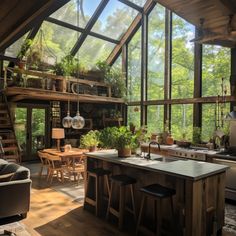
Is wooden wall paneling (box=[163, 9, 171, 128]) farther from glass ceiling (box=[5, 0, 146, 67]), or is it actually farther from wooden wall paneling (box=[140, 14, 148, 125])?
glass ceiling (box=[5, 0, 146, 67])

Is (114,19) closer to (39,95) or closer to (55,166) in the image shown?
(39,95)

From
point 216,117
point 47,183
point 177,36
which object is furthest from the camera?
point 177,36

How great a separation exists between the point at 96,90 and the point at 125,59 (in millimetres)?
1837

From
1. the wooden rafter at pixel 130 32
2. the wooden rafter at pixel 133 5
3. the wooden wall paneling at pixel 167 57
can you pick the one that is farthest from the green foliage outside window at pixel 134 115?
the wooden rafter at pixel 133 5

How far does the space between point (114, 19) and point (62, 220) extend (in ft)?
23.3

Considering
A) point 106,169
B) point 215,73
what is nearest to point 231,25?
point 106,169

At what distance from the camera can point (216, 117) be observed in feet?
20.5

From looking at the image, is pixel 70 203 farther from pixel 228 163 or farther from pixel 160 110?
pixel 160 110

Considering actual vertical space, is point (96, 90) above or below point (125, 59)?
below

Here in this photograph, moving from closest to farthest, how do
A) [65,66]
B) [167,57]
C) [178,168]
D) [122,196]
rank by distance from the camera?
1. [178,168]
2. [122,196]
3. [65,66]
4. [167,57]

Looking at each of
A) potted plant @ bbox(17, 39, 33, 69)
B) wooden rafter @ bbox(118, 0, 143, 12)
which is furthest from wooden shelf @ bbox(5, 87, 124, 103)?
wooden rafter @ bbox(118, 0, 143, 12)

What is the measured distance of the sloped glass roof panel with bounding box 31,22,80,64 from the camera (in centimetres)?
769

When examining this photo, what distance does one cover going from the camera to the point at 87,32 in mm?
8414

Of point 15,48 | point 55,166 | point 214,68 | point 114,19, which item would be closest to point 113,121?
point 114,19
